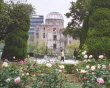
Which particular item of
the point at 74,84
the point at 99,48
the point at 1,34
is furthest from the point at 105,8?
the point at 1,34

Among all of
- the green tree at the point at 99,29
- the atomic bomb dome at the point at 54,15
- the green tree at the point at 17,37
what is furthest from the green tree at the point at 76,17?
the atomic bomb dome at the point at 54,15

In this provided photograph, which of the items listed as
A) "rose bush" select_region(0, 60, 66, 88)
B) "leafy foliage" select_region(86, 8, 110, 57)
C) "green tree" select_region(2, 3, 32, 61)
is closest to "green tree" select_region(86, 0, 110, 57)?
"leafy foliage" select_region(86, 8, 110, 57)

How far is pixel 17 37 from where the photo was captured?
2223cm

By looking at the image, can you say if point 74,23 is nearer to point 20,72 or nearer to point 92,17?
point 92,17

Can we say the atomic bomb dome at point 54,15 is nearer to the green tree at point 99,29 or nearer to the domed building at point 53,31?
the domed building at point 53,31

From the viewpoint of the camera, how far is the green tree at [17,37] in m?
21.9

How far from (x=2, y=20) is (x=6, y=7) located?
1146 mm

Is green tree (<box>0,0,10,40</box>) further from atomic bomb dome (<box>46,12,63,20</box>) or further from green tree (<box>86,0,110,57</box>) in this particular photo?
Result: atomic bomb dome (<box>46,12,63,20</box>)

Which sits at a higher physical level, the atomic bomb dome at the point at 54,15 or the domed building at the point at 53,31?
the atomic bomb dome at the point at 54,15

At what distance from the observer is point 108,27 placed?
48.9 ft

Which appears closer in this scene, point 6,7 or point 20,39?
point 20,39

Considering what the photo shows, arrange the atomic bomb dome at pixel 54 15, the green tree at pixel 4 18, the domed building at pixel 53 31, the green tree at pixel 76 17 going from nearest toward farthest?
1. the green tree at pixel 4 18
2. the green tree at pixel 76 17
3. the domed building at pixel 53 31
4. the atomic bomb dome at pixel 54 15

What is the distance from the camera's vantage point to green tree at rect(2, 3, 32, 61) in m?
21.9

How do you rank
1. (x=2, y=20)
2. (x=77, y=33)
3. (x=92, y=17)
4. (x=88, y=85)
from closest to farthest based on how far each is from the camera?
(x=88, y=85)
(x=92, y=17)
(x=2, y=20)
(x=77, y=33)
